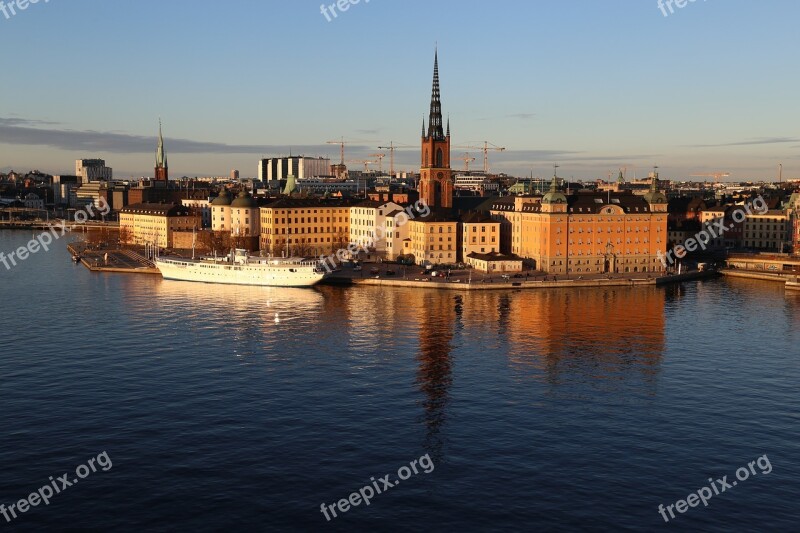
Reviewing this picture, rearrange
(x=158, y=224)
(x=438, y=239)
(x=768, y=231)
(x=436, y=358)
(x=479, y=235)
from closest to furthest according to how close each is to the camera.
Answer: (x=436, y=358) → (x=438, y=239) → (x=479, y=235) → (x=768, y=231) → (x=158, y=224)

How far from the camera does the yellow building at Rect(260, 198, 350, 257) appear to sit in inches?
3841

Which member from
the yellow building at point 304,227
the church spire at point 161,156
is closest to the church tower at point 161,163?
the church spire at point 161,156

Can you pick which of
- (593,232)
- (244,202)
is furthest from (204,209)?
(593,232)

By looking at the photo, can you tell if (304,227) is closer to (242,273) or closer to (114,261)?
(114,261)

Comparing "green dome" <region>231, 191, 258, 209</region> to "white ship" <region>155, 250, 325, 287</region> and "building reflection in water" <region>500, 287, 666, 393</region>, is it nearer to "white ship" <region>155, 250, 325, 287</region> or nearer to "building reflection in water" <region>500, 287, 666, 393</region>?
"white ship" <region>155, 250, 325, 287</region>

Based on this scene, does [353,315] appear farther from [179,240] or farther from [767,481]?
[179,240]

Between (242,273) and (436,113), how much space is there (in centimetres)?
3764

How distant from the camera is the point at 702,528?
25.2m

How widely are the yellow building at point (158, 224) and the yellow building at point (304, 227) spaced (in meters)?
18.0

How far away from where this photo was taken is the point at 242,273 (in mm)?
77500

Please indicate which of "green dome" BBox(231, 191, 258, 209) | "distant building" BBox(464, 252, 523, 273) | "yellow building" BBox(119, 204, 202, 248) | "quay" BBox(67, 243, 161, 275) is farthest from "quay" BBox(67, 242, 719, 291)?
"yellow building" BBox(119, 204, 202, 248)

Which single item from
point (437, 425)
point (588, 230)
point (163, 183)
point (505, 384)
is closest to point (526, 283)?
point (588, 230)

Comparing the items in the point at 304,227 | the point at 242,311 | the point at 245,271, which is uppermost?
the point at 304,227

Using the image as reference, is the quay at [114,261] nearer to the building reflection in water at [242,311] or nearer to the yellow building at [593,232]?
the building reflection in water at [242,311]
